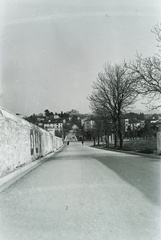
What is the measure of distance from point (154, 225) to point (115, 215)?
803 millimetres

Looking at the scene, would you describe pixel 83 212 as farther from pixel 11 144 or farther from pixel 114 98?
pixel 114 98

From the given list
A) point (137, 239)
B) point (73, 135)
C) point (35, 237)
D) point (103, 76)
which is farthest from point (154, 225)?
point (73, 135)

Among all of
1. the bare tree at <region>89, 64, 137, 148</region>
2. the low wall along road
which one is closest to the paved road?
the low wall along road

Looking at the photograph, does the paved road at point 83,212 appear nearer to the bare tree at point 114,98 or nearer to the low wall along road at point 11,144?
the low wall along road at point 11,144

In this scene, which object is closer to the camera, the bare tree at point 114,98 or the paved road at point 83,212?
the paved road at point 83,212

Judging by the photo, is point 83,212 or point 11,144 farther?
point 11,144

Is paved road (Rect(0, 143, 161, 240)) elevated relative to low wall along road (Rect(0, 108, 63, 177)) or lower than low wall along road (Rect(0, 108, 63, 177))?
lower

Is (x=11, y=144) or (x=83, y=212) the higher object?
(x=11, y=144)

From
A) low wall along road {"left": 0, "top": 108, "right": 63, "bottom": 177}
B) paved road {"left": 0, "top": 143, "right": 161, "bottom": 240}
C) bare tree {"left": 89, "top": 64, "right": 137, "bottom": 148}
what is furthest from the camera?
bare tree {"left": 89, "top": 64, "right": 137, "bottom": 148}

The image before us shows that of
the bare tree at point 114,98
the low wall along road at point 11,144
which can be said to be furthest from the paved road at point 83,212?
the bare tree at point 114,98

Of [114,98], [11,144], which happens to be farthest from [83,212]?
[114,98]

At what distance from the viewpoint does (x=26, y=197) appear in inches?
293

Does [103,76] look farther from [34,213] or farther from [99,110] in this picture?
[34,213]

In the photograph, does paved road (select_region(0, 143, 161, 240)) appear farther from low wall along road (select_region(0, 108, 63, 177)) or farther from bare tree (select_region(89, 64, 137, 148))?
bare tree (select_region(89, 64, 137, 148))
